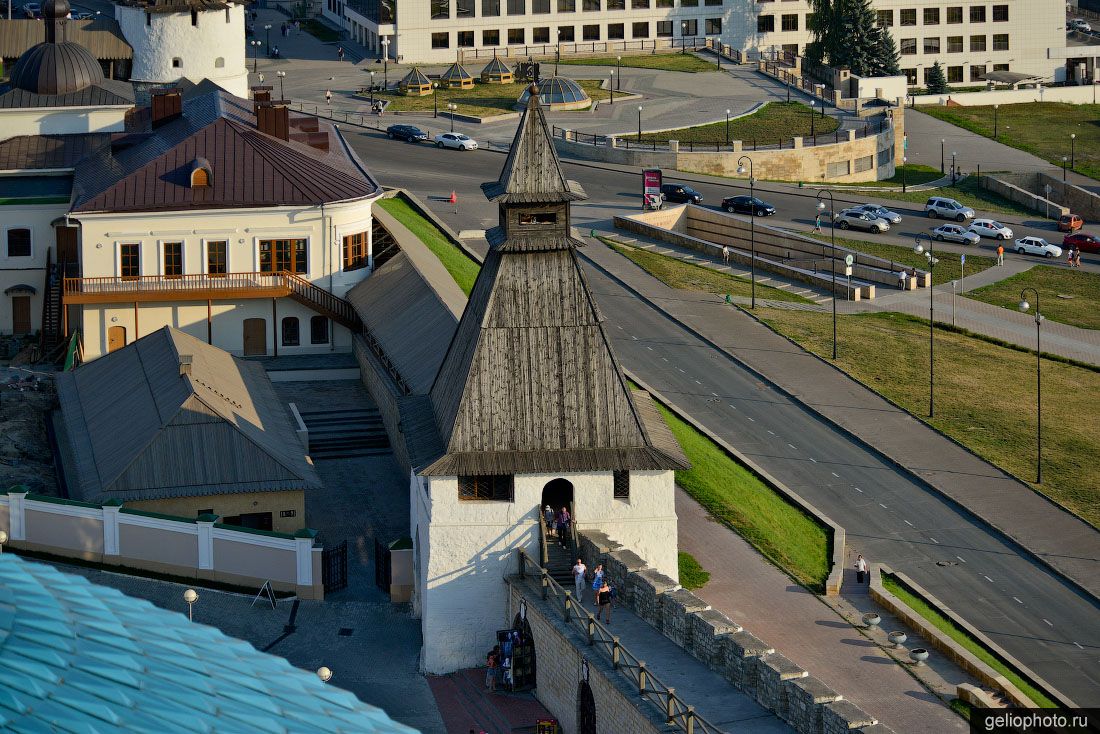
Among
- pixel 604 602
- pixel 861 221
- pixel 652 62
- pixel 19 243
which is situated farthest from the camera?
pixel 652 62

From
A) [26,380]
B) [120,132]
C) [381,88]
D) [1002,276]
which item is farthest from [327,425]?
[381,88]

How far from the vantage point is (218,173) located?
269 feet

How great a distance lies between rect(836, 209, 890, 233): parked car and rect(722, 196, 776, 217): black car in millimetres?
4004

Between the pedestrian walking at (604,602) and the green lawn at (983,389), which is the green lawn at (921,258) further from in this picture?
the pedestrian walking at (604,602)

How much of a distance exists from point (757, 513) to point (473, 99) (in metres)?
78.9

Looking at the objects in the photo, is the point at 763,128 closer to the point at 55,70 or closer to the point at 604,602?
the point at 55,70

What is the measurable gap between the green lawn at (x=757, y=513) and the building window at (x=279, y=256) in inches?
727

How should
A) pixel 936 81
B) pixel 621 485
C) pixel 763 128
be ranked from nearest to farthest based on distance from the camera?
pixel 621 485, pixel 763 128, pixel 936 81

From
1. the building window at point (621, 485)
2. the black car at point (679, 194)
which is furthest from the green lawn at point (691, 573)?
the black car at point (679, 194)

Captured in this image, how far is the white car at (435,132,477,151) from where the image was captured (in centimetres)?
12362

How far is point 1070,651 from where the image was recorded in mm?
63938

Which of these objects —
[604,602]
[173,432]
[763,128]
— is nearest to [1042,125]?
[763,128]

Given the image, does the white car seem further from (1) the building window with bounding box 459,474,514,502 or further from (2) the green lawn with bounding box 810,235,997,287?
(1) the building window with bounding box 459,474,514,502

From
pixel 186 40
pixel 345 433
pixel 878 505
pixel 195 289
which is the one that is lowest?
pixel 878 505
